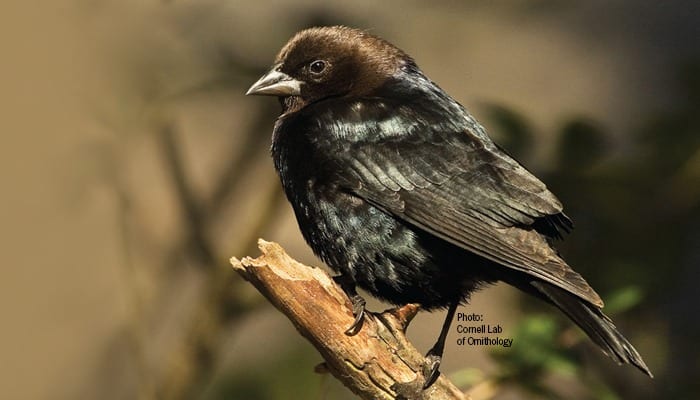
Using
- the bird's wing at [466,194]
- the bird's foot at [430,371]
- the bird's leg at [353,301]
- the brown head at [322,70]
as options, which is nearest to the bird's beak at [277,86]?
the brown head at [322,70]

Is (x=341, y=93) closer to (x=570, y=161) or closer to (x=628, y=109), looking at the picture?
(x=570, y=161)

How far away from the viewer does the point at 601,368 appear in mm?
4797

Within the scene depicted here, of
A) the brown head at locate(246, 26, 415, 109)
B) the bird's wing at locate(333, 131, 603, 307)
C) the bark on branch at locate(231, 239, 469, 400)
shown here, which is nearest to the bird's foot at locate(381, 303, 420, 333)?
the bark on branch at locate(231, 239, 469, 400)

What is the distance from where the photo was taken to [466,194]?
3621 millimetres

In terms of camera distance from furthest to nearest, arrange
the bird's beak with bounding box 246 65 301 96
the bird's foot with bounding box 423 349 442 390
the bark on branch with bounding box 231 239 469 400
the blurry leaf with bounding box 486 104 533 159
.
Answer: the blurry leaf with bounding box 486 104 533 159 < the bird's beak with bounding box 246 65 301 96 < the bird's foot with bounding box 423 349 442 390 < the bark on branch with bounding box 231 239 469 400

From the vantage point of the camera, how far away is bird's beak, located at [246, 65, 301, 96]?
13.5 ft

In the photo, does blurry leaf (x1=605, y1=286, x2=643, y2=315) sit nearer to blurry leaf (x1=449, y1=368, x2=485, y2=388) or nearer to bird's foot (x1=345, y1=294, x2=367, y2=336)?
blurry leaf (x1=449, y1=368, x2=485, y2=388)

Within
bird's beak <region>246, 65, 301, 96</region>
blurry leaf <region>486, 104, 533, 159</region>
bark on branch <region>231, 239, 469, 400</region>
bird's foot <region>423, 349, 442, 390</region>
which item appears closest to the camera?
bark on branch <region>231, 239, 469, 400</region>

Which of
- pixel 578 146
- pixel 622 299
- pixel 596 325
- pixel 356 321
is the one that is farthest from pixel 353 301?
pixel 578 146

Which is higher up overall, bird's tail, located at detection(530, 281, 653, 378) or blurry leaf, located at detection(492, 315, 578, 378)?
bird's tail, located at detection(530, 281, 653, 378)

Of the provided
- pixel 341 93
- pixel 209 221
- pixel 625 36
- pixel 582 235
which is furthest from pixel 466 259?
pixel 625 36

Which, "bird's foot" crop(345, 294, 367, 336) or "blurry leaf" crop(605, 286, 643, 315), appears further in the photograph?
"blurry leaf" crop(605, 286, 643, 315)

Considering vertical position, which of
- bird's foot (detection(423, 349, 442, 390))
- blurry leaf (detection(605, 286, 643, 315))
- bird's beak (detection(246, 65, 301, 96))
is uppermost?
bird's beak (detection(246, 65, 301, 96))

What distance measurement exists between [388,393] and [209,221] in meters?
1.96
